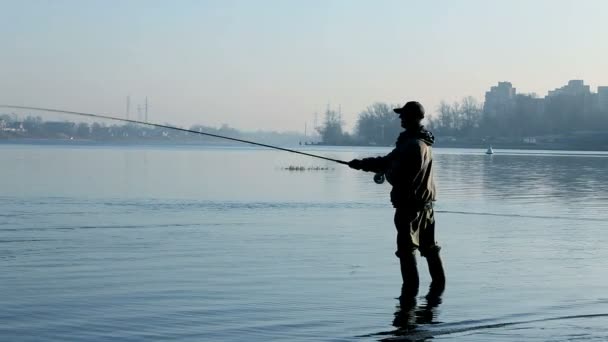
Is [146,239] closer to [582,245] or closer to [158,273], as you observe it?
[158,273]

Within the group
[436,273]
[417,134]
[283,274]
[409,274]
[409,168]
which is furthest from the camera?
[283,274]

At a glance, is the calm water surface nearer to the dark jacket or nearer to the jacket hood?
the dark jacket

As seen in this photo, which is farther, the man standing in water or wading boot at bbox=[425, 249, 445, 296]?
wading boot at bbox=[425, 249, 445, 296]

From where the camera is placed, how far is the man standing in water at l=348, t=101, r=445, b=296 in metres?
10.4

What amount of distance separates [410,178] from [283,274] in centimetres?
292

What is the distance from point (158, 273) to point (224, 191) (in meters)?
22.0

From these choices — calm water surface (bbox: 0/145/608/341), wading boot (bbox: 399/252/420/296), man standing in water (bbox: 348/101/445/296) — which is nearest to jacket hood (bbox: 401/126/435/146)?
man standing in water (bbox: 348/101/445/296)

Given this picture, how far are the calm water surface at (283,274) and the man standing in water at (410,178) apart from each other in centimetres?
73

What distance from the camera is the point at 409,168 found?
1041 centimetres

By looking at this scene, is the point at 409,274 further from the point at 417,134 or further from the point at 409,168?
the point at 417,134

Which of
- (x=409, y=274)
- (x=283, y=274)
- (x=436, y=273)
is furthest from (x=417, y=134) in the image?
(x=283, y=274)

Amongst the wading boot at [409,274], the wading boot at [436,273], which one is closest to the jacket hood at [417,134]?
the wading boot at [409,274]

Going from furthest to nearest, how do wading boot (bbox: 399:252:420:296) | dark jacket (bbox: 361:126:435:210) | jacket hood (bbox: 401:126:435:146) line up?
wading boot (bbox: 399:252:420:296), jacket hood (bbox: 401:126:435:146), dark jacket (bbox: 361:126:435:210)

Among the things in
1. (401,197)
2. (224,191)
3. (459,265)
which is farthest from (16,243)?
(224,191)
